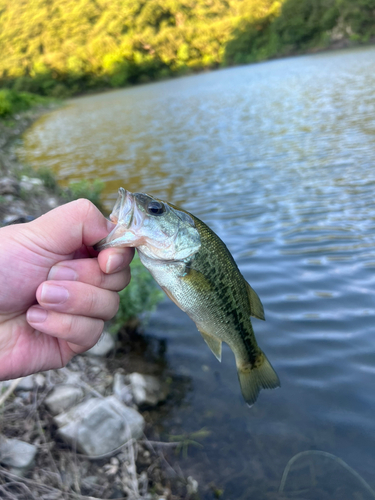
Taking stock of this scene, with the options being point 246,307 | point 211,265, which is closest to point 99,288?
point 211,265

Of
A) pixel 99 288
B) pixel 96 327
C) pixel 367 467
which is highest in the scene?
pixel 99 288

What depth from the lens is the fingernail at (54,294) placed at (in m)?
1.94

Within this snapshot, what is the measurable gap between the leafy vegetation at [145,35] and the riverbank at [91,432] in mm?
74157

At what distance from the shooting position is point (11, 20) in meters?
127

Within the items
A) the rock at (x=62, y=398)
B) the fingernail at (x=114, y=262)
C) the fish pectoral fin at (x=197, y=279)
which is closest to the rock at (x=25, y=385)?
the rock at (x=62, y=398)

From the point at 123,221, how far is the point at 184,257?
0.39 m

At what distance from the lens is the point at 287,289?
5387 millimetres

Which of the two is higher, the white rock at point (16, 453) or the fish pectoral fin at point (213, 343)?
the fish pectoral fin at point (213, 343)

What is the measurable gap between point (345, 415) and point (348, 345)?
928mm

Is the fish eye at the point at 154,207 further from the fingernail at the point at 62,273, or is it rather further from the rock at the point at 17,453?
the rock at the point at 17,453

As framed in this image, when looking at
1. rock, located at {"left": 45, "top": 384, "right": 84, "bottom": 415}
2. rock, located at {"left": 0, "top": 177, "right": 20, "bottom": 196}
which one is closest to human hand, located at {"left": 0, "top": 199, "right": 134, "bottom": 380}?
rock, located at {"left": 45, "top": 384, "right": 84, "bottom": 415}

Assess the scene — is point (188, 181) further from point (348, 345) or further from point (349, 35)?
point (349, 35)

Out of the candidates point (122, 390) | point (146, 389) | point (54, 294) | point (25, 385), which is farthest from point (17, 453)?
point (54, 294)

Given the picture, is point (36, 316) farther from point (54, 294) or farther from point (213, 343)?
point (213, 343)
